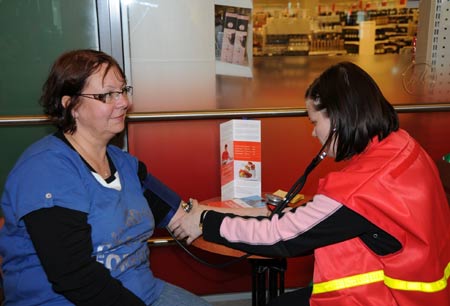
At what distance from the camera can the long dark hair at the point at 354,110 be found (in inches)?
49.6

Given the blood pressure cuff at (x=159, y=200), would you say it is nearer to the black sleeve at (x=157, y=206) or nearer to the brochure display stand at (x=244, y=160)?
the black sleeve at (x=157, y=206)

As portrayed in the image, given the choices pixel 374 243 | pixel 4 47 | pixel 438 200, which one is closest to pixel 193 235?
pixel 374 243

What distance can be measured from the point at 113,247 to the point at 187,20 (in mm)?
1408

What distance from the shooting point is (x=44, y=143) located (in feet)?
4.52

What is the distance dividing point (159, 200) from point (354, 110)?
0.82 metres

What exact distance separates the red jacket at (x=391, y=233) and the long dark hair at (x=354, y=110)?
34mm

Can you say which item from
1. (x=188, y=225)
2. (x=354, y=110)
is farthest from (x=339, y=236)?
(x=188, y=225)

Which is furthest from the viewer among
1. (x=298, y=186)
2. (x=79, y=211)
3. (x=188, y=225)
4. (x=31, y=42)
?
(x=31, y=42)

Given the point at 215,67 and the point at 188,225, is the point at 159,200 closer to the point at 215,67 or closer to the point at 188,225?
the point at 188,225

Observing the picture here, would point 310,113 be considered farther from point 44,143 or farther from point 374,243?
point 44,143

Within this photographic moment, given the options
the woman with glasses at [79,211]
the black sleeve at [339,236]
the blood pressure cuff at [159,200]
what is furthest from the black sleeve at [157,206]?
the black sleeve at [339,236]

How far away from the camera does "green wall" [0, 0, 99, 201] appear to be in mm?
2318

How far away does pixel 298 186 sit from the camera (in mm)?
1528

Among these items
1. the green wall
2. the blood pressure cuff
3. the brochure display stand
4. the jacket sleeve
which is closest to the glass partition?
the green wall
